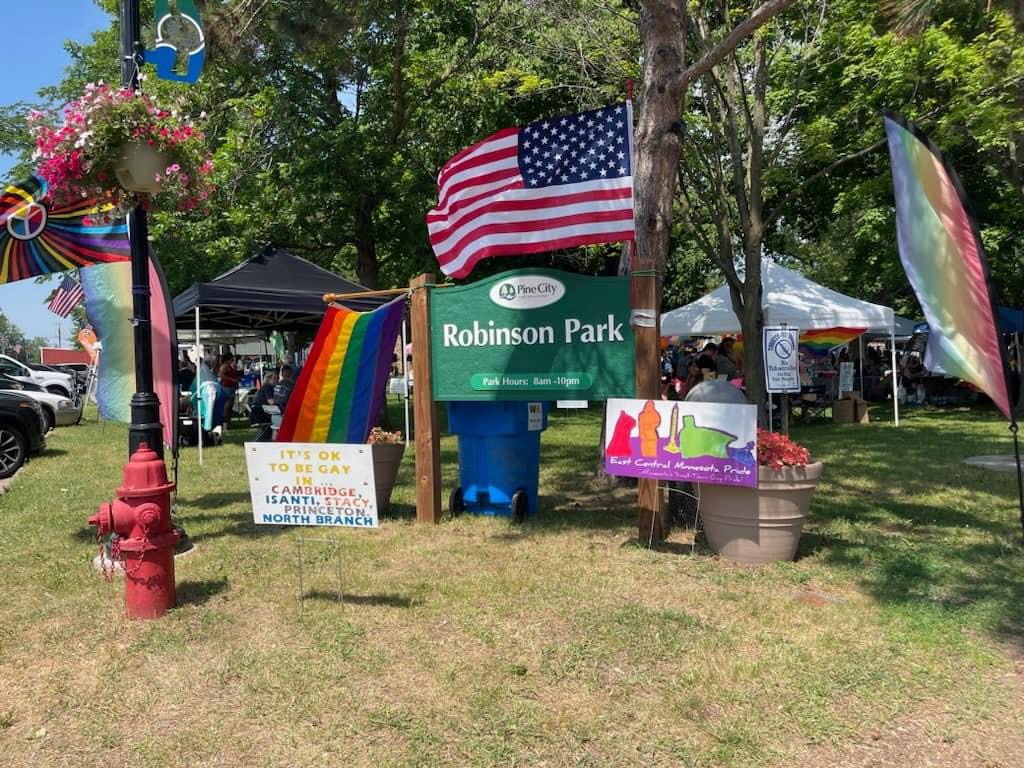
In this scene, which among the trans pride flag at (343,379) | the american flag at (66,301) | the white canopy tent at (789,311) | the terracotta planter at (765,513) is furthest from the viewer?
the american flag at (66,301)

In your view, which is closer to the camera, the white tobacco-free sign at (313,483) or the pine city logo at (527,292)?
the white tobacco-free sign at (313,483)

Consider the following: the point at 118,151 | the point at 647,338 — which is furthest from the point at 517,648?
the point at 118,151

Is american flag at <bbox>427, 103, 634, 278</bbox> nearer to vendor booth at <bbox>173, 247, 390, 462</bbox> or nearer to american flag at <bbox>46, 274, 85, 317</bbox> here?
vendor booth at <bbox>173, 247, 390, 462</bbox>

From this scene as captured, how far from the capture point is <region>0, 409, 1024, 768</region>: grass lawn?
3189 millimetres

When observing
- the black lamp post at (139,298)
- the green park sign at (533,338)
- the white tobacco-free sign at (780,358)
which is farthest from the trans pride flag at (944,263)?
the white tobacco-free sign at (780,358)

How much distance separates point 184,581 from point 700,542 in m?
3.91

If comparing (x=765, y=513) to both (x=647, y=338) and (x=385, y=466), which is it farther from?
(x=385, y=466)

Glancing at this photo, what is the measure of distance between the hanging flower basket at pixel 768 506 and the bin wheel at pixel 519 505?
1.99 metres

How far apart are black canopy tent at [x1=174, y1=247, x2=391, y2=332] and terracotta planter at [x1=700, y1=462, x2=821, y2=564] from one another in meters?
7.06

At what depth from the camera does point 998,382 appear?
5.12m

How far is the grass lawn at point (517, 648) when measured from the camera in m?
3.19

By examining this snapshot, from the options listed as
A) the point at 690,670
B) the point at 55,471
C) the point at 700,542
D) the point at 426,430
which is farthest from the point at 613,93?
the point at 690,670

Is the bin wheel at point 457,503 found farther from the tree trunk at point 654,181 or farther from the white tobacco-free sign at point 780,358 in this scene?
the white tobacco-free sign at point 780,358

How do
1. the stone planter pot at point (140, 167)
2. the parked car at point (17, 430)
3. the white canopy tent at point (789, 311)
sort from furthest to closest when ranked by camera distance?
the white canopy tent at point (789, 311)
the parked car at point (17, 430)
the stone planter pot at point (140, 167)
